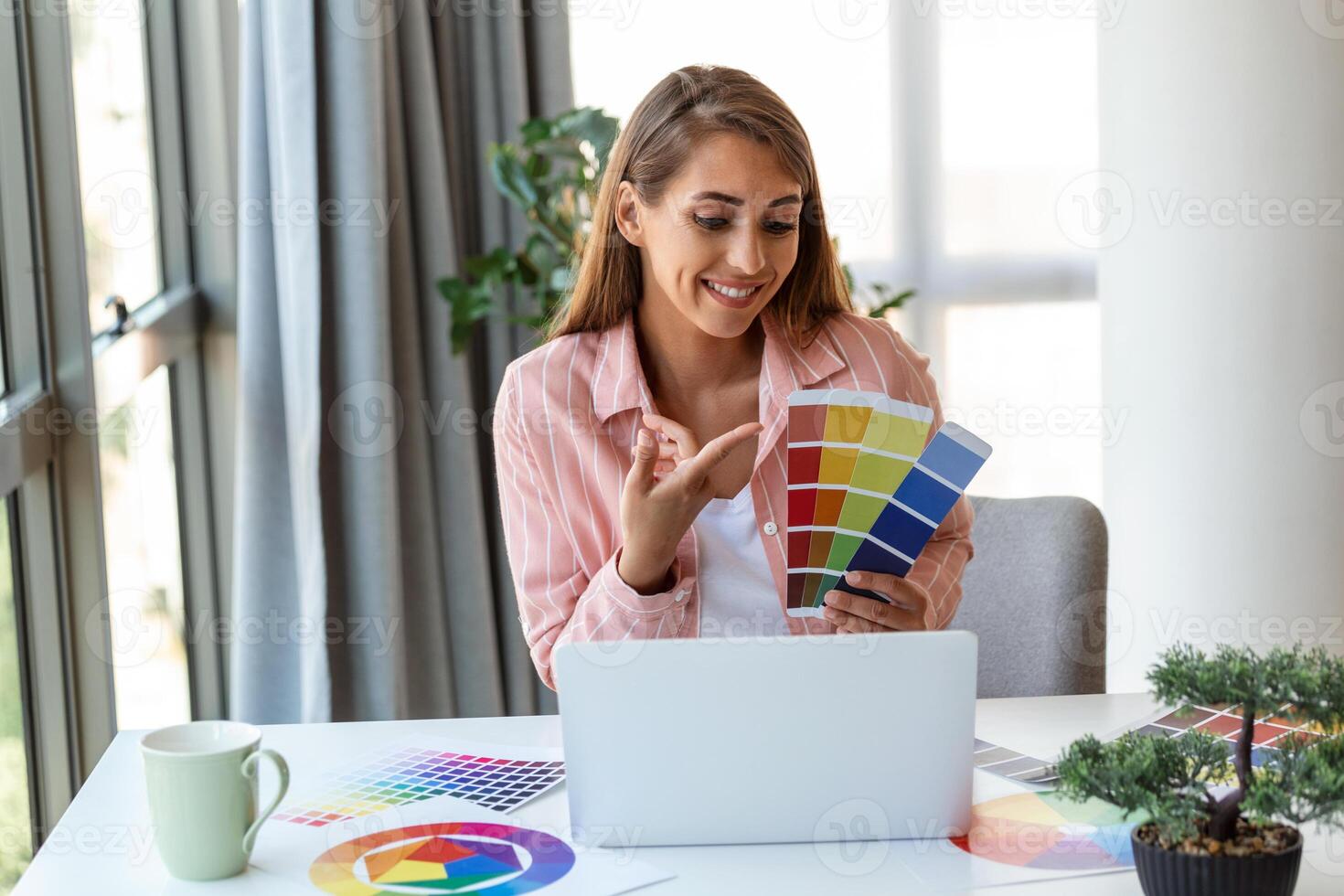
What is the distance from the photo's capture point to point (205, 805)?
105cm

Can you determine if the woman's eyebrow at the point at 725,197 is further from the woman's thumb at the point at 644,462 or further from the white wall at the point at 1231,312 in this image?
the white wall at the point at 1231,312

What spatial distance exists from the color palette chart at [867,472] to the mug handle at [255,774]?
495mm

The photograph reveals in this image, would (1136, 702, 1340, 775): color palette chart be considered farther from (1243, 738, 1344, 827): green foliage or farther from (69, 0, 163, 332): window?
(69, 0, 163, 332): window

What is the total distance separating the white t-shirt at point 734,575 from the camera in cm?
162

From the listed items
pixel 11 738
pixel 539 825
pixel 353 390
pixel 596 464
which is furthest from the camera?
pixel 353 390

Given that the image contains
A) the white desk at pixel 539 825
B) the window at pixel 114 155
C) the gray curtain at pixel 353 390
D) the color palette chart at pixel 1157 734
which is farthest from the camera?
the gray curtain at pixel 353 390

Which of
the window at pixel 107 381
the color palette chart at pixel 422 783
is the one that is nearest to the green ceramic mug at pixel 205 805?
the color palette chart at pixel 422 783

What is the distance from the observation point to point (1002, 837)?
1.11 metres

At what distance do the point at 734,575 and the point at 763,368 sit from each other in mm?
277

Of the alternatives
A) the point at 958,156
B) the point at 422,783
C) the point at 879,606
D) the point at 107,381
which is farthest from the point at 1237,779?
the point at 958,156

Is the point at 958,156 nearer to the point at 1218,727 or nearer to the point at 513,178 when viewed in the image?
the point at 513,178

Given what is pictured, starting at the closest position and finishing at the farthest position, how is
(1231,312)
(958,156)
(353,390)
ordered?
1. (353,390)
2. (1231,312)
3. (958,156)

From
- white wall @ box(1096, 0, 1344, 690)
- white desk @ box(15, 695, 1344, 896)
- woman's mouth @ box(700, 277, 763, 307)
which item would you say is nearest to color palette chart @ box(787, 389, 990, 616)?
white desk @ box(15, 695, 1344, 896)

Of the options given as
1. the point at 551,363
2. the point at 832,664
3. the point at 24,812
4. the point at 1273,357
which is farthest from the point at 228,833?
the point at 1273,357
